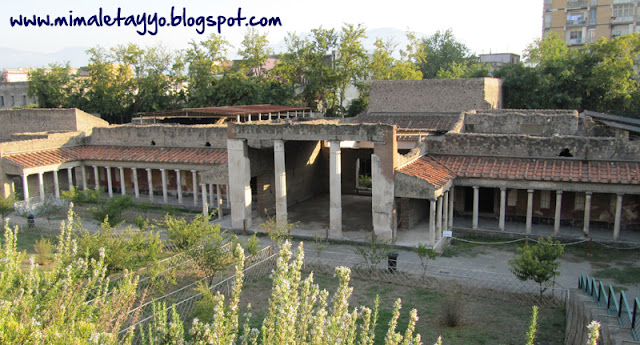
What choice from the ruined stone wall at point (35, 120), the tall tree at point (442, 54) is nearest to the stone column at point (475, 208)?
the ruined stone wall at point (35, 120)

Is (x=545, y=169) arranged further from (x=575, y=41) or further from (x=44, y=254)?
(x=575, y=41)

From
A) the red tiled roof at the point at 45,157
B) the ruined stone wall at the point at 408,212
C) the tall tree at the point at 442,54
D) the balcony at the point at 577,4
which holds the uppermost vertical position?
the balcony at the point at 577,4

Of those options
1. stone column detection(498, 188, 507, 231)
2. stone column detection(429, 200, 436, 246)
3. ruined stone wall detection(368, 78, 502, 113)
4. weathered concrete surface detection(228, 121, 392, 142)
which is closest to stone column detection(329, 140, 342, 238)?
weathered concrete surface detection(228, 121, 392, 142)

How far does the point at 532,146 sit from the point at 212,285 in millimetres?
15280

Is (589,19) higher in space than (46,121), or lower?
higher

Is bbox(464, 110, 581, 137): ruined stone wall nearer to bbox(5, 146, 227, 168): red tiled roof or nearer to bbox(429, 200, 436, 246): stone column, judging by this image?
bbox(429, 200, 436, 246): stone column

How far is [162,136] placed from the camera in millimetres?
32188

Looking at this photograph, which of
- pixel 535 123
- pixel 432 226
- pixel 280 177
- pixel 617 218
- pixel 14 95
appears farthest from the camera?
pixel 14 95

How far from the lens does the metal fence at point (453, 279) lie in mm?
15562

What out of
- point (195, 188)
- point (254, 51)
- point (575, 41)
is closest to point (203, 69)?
point (254, 51)

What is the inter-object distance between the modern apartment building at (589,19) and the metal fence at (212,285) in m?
62.3

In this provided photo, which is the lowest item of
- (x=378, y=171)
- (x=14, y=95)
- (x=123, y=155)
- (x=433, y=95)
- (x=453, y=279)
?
(x=453, y=279)

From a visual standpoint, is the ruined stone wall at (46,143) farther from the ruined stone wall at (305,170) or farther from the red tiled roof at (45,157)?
the ruined stone wall at (305,170)

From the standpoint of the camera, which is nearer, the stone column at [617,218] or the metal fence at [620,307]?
the metal fence at [620,307]
